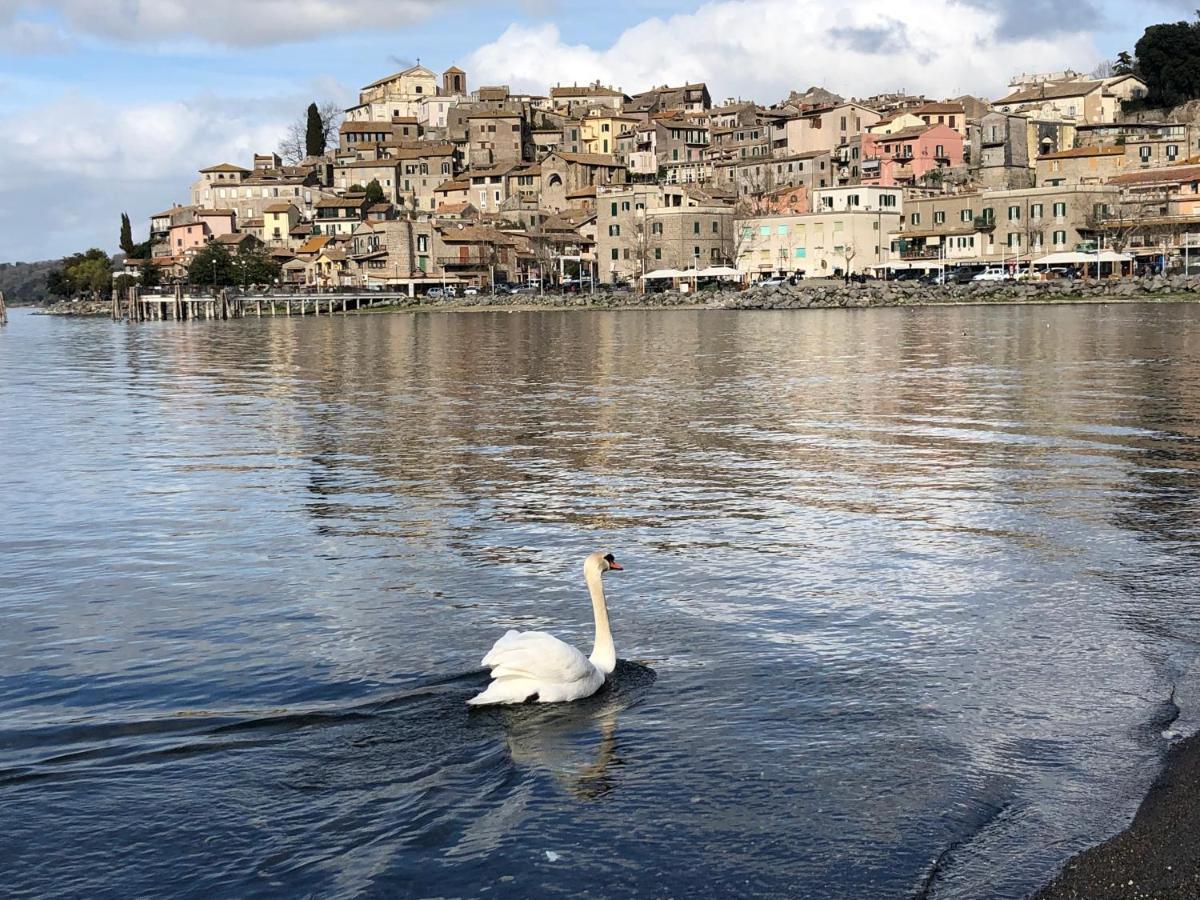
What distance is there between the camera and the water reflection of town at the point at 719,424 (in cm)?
1626

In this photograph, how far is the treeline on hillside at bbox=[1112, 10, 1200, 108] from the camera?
11462 centimetres

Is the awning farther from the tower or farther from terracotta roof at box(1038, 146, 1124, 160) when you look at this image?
the tower

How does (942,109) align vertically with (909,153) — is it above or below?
above

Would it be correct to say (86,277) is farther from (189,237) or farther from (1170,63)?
(1170,63)

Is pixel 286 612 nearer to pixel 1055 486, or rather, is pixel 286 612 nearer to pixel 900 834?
pixel 900 834

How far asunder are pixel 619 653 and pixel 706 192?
109 meters

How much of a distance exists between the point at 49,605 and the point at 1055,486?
11462 millimetres

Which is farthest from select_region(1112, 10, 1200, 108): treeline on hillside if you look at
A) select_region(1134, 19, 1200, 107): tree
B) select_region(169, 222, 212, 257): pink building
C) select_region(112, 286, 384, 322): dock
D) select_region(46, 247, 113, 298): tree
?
select_region(46, 247, 113, 298): tree

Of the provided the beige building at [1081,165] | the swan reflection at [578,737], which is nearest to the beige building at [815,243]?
the beige building at [1081,165]

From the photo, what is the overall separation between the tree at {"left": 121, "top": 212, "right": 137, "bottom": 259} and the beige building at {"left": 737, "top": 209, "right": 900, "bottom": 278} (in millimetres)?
88567

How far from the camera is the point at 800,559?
42.5 ft

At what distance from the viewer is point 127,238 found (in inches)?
6644

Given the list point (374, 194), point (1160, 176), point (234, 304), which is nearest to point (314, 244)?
point (374, 194)

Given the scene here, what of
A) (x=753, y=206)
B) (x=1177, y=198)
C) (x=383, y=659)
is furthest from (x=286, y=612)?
(x=753, y=206)
